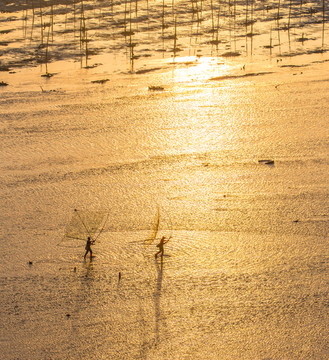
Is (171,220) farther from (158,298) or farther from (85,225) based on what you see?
(158,298)

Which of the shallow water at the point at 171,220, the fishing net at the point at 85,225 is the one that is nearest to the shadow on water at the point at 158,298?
the shallow water at the point at 171,220

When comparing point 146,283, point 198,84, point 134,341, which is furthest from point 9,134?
point 134,341

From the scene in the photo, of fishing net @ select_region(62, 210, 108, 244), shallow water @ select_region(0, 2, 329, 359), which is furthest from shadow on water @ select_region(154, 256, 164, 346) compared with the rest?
fishing net @ select_region(62, 210, 108, 244)

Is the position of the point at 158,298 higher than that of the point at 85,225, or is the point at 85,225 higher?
the point at 85,225

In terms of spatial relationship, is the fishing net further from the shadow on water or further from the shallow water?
the shadow on water

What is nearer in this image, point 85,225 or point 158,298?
point 158,298

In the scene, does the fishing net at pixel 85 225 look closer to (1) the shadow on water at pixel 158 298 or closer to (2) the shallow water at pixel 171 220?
(2) the shallow water at pixel 171 220

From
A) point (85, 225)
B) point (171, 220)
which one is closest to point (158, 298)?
point (171, 220)

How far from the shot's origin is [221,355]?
17.3 ft

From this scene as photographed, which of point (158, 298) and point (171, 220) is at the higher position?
point (171, 220)

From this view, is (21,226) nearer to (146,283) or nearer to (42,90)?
(146,283)

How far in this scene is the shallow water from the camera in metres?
5.57

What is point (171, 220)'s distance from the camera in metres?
7.29

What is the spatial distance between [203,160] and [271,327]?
380cm
